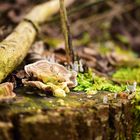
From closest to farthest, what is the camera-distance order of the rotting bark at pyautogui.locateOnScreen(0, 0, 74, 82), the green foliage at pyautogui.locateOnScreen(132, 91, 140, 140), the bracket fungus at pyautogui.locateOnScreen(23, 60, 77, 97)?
1. the bracket fungus at pyautogui.locateOnScreen(23, 60, 77, 97)
2. the green foliage at pyautogui.locateOnScreen(132, 91, 140, 140)
3. the rotting bark at pyautogui.locateOnScreen(0, 0, 74, 82)

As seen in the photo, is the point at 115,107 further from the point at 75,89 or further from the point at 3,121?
the point at 3,121

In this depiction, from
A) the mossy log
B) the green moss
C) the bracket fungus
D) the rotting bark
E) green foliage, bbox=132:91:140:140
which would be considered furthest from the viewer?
the green moss

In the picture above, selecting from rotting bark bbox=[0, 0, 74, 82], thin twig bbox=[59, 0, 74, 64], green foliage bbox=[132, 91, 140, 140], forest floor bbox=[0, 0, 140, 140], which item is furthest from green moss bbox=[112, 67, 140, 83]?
rotting bark bbox=[0, 0, 74, 82]

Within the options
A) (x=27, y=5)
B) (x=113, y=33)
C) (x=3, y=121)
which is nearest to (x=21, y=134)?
(x=3, y=121)

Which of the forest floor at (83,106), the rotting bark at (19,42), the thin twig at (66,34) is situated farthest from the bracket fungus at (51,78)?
the thin twig at (66,34)

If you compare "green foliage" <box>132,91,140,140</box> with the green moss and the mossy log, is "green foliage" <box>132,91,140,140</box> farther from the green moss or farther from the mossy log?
the green moss

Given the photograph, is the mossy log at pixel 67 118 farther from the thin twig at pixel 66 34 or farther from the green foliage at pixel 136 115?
the thin twig at pixel 66 34
